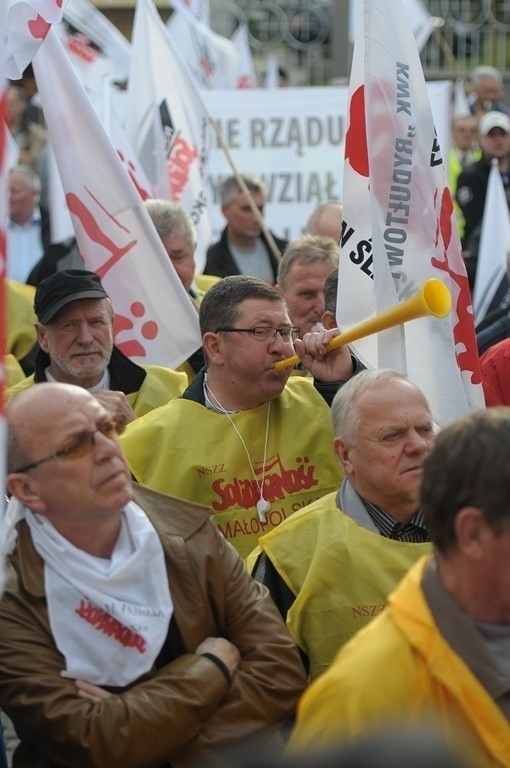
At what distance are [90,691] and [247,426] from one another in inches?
62.6

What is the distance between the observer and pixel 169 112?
8156 millimetres

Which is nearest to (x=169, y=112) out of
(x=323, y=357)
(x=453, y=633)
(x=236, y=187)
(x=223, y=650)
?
(x=236, y=187)

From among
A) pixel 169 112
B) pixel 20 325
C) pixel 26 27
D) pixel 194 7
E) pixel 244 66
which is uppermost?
pixel 26 27

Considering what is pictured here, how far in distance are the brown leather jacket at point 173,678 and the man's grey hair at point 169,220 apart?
323 centimetres

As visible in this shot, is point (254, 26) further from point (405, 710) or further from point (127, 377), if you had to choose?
point (405, 710)

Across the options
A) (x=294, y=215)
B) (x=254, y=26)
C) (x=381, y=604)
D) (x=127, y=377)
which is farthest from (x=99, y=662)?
(x=254, y=26)

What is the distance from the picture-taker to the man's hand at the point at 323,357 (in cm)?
464

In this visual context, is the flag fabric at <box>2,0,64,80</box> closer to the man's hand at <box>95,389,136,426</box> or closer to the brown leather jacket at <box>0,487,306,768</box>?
the man's hand at <box>95,389,136,426</box>

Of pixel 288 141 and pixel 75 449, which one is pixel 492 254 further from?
pixel 75 449

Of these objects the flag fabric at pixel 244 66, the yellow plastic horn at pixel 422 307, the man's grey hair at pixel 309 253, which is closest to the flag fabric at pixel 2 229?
the yellow plastic horn at pixel 422 307

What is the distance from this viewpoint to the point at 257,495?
181 inches

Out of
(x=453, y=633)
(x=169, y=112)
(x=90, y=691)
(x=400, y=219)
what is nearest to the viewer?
(x=453, y=633)

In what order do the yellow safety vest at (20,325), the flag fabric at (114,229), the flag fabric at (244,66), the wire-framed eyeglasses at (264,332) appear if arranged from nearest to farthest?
the wire-framed eyeglasses at (264,332) → the flag fabric at (114,229) → the yellow safety vest at (20,325) → the flag fabric at (244,66)

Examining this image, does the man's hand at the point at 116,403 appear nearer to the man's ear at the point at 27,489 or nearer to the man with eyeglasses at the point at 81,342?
the man with eyeglasses at the point at 81,342
